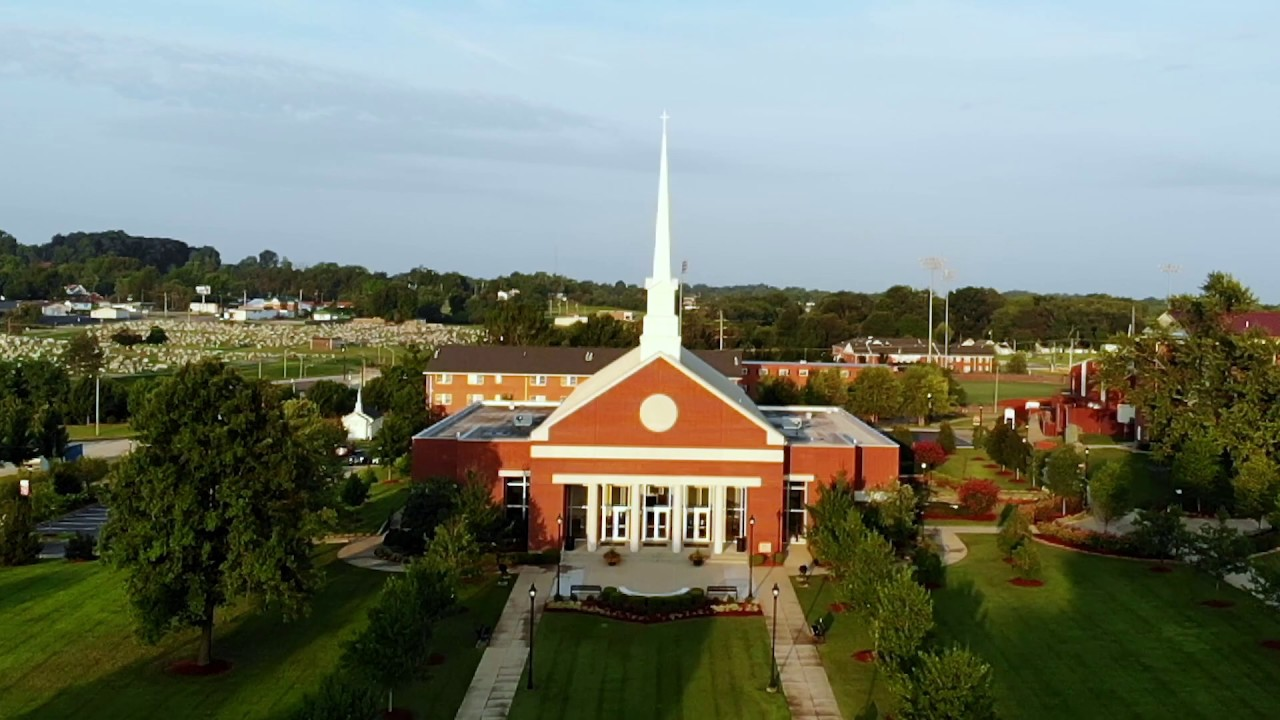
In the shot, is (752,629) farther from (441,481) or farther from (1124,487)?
(1124,487)

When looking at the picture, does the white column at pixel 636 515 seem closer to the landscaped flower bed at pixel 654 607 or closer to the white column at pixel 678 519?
the white column at pixel 678 519

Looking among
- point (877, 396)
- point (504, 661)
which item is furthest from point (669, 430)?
point (877, 396)

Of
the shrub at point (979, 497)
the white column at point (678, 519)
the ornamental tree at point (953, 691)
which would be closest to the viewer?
the ornamental tree at point (953, 691)

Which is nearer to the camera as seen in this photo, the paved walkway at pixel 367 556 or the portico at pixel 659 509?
the paved walkway at pixel 367 556

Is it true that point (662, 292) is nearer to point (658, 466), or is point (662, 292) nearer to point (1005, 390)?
point (658, 466)

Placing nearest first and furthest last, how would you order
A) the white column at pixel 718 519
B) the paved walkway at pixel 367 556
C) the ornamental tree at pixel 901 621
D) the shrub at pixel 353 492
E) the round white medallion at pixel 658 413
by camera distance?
the ornamental tree at pixel 901 621
the paved walkway at pixel 367 556
the white column at pixel 718 519
the round white medallion at pixel 658 413
the shrub at pixel 353 492

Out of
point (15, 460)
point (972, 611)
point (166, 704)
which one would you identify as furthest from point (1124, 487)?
point (15, 460)

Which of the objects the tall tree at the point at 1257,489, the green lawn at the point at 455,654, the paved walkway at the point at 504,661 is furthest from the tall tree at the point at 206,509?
the tall tree at the point at 1257,489

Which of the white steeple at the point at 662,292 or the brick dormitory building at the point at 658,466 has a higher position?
the white steeple at the point at 662,292
